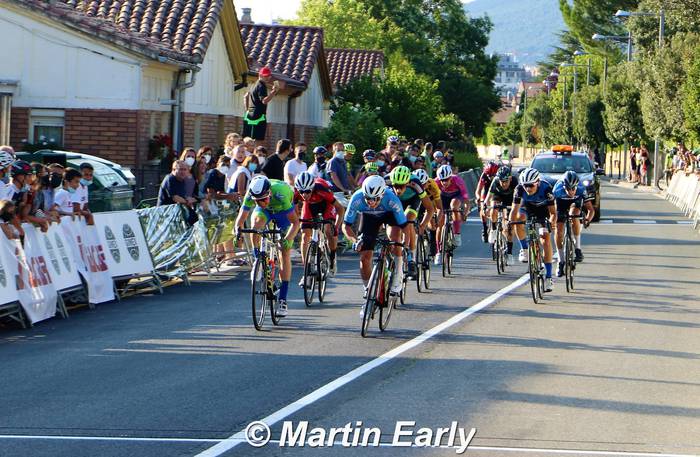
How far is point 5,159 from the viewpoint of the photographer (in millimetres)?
15852

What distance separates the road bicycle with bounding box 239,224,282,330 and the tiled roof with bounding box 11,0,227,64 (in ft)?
43.9

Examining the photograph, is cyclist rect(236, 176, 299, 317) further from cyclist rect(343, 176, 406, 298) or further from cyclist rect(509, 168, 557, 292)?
cyclist rect(509, 168, 557, 292)

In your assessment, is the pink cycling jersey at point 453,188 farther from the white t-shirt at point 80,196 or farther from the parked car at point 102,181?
the white t-shirt at point 80,196

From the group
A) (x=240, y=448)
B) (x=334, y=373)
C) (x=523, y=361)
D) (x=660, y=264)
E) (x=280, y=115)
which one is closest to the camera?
(x=240, y=448)

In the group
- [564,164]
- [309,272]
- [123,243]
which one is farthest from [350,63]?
[309,272]

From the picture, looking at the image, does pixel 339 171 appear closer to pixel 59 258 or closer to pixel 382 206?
pixel 59 258

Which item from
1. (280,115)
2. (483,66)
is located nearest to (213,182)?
(280,115)

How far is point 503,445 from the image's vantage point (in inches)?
335

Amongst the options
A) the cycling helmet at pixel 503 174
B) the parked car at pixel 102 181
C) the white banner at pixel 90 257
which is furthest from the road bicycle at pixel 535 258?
the parked car at pixel 102 181

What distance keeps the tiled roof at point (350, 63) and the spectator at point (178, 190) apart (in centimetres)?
4078

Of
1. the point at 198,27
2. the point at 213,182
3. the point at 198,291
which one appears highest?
the point at 198,27

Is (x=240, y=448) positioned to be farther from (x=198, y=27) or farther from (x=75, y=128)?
(x=198, y=27)

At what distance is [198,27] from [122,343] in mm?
18694

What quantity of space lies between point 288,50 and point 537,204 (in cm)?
2863
